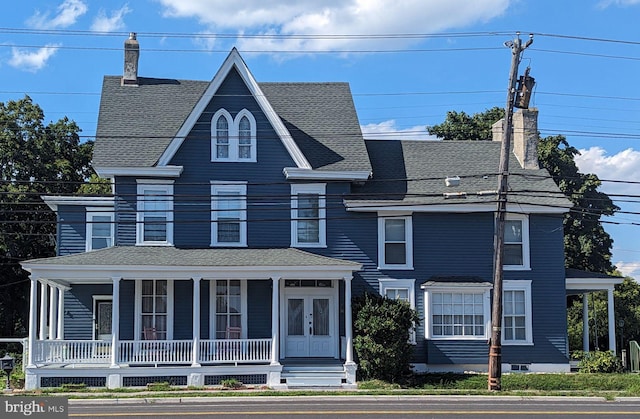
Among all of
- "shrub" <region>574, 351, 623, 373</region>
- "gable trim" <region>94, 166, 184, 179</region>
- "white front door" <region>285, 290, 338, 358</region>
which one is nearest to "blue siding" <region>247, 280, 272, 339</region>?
"white front door" <region>285, 290, 338, 358</region>

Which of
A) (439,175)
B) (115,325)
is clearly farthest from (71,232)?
(439,175)

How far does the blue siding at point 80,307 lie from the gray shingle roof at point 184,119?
4.92 m

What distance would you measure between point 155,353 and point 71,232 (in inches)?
282

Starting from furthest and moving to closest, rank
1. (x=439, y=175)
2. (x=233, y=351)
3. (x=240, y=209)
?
(x=439, y=175), (x=240, y=209), (x=233, y=351)

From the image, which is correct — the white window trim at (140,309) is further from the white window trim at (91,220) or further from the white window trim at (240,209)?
the white window trim at (91,220)

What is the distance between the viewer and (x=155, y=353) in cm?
2803

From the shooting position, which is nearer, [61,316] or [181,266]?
[181,266]

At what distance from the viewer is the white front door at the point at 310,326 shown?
3070 cm

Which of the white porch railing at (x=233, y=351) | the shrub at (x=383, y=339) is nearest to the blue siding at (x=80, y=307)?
the white porch railing at (x=233, y=351)

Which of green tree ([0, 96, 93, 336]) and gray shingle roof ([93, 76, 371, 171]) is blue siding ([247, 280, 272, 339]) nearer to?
gray shingle roof ([93, 76, 371, 171])

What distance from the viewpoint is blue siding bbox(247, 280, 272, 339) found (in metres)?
30.5

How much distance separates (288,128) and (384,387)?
10.6 metres

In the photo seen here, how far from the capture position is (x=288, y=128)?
32.5 m

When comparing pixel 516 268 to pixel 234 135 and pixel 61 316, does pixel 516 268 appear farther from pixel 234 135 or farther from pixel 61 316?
pixel 61 316
